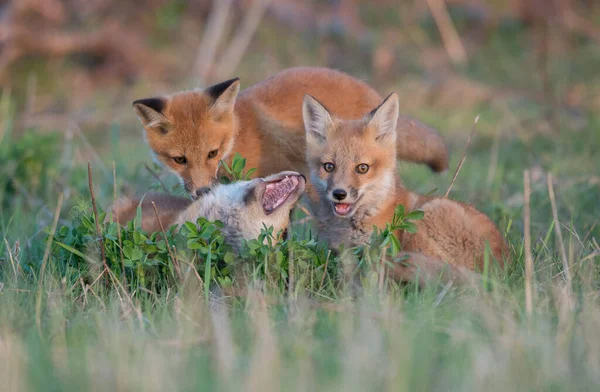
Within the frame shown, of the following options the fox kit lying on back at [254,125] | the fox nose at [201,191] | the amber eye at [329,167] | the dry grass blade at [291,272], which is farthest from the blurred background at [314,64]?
the dry grass blade at [291,272]

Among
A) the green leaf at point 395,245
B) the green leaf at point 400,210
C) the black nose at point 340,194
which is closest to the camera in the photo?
the green leaf at point 395,245

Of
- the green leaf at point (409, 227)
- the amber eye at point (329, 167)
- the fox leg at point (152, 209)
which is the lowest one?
the fox leg at point (152, 209)

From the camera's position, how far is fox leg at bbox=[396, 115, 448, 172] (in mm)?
5949

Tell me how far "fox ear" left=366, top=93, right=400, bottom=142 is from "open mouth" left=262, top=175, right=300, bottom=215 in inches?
26.3

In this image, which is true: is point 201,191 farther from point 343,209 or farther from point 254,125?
point 343,209

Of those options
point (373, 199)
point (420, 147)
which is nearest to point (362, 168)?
point (373, 199)

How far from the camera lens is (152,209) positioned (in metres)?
5.55

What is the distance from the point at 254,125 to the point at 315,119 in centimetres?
84

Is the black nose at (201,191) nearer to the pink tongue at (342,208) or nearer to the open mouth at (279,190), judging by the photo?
the open mouth at (279,190)

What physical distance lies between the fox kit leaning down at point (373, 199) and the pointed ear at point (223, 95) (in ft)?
2.29

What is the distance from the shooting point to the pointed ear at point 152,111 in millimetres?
5582

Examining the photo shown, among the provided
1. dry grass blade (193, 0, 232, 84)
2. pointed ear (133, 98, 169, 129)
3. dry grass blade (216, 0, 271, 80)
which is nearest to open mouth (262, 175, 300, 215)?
pointed ear (133, 98, 169, 129)

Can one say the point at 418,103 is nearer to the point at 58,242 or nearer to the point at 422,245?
the point at 422,245

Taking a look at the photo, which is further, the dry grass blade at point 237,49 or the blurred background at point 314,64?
the dry grass blade at point 237,49
